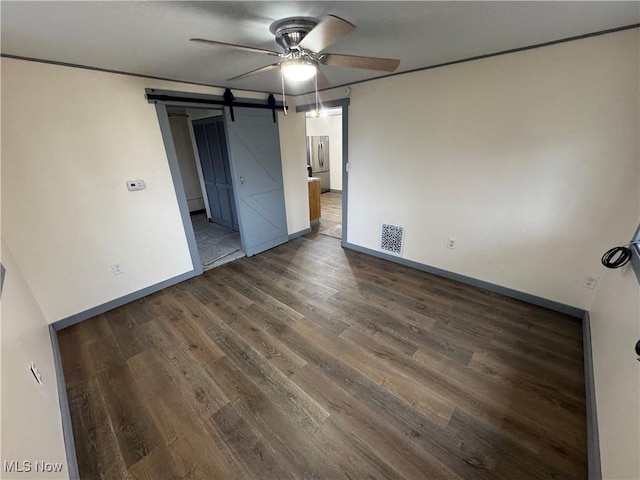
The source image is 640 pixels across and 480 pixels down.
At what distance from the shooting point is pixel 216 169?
471 cm

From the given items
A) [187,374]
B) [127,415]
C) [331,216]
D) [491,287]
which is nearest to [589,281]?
[491,287]

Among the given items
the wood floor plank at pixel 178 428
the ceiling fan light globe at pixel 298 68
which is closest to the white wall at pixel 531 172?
the ceiling fan light globe at pixel 298 68

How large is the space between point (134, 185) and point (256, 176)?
4.95 feet

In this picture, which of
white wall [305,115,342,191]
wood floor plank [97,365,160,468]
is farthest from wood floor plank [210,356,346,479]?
white wall [305,115,342,191]

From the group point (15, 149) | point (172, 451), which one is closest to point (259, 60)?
point (15, 149)

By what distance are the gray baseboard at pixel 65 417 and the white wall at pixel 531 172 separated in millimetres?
2552

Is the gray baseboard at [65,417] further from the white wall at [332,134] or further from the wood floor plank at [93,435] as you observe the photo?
the white wall at [332,134]

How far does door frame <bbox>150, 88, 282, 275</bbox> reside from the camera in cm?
268

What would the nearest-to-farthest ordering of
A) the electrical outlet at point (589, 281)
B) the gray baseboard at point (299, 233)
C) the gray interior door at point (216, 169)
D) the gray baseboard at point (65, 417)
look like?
the gray baseboard at point (65, 417) < the electrical outlet at point (589, 281) < the gray interior door at point (216, 169) < the gray baseboard at point (299, 233)

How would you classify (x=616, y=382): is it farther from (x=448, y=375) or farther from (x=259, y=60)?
(x=259, y=60)

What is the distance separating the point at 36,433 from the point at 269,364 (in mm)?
1243

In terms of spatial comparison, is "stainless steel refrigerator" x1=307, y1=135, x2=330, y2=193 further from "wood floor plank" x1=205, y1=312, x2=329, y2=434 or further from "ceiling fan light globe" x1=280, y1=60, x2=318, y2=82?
"wood floor plank" x1=205, y1=312, x2=329, y2=434

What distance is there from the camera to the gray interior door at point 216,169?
4371 millimetres

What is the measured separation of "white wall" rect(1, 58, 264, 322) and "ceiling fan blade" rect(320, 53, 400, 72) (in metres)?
1.99
